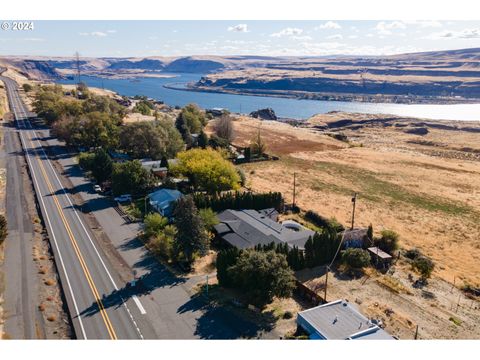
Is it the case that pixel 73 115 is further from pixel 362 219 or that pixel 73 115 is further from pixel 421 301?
pixel 421 301

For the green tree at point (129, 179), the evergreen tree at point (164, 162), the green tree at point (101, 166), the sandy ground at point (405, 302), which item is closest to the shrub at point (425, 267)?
the sandy ground at point (405, 302)

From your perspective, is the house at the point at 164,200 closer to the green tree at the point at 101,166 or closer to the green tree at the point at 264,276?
the green tree at the point at 101,166

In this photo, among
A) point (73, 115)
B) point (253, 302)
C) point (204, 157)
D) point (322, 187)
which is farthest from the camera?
point (73, 115)

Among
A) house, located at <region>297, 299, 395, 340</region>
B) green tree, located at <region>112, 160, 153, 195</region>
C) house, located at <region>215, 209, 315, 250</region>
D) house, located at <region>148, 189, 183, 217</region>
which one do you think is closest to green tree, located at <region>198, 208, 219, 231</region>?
house, located at <region>215, 209, 315, 250</region>

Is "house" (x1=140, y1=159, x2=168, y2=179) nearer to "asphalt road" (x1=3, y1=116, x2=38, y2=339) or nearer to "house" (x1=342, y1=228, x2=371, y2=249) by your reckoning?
"asphalt road" (x1=3, y1=116, x2=38, y2=339)

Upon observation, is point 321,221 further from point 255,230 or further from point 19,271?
point 19,271

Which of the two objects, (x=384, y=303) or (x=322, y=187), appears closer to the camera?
(x=384, y=303)

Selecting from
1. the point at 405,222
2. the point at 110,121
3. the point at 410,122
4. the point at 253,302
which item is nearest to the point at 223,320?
the point at 253,302
